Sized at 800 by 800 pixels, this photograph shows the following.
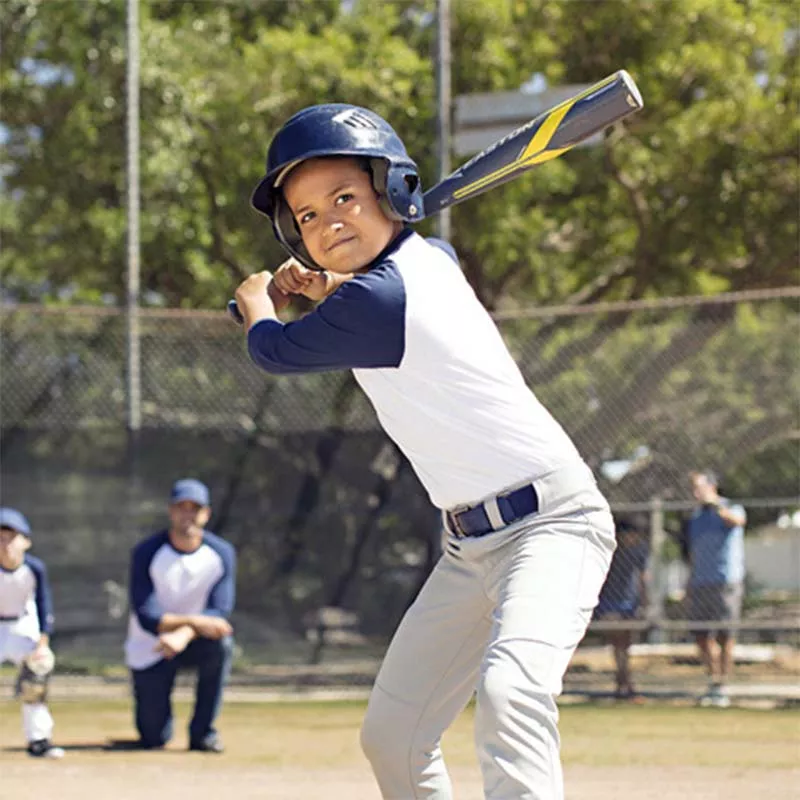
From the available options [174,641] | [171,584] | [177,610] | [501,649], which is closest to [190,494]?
[171,584]

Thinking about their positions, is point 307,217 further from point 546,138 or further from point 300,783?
point 300,783

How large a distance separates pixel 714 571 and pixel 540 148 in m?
7.81

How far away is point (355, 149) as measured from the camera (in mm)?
4289

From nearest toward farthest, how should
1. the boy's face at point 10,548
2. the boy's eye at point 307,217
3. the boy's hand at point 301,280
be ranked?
the boy's eye at point 307,217 → the boy's hand at point 301,280 → the boy's face at point 10,548

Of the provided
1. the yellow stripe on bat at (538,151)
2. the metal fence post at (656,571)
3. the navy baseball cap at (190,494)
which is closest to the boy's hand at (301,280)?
the yellow stripe on bat at (538,151)

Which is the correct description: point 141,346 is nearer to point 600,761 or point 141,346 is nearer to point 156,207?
point 156,207

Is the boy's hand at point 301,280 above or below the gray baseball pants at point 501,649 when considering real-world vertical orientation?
above

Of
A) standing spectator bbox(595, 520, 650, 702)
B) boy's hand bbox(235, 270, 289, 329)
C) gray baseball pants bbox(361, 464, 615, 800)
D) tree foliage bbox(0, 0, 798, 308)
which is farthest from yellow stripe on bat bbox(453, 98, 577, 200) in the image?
tree foliage bbox(0, 0, 798, 308)

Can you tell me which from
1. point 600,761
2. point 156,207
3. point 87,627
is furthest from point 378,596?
point 156,207

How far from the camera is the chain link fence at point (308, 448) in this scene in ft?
40.2

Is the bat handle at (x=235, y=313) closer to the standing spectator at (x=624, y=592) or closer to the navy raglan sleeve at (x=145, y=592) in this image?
the navy raglan sleeve at (x=145, y=592)

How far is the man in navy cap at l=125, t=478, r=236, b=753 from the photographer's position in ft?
30.6

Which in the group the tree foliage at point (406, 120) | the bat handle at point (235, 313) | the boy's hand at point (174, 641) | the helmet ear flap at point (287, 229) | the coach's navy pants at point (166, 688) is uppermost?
the tree foliage at point (406, 120)

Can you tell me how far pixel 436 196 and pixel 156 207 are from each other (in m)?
11.7
